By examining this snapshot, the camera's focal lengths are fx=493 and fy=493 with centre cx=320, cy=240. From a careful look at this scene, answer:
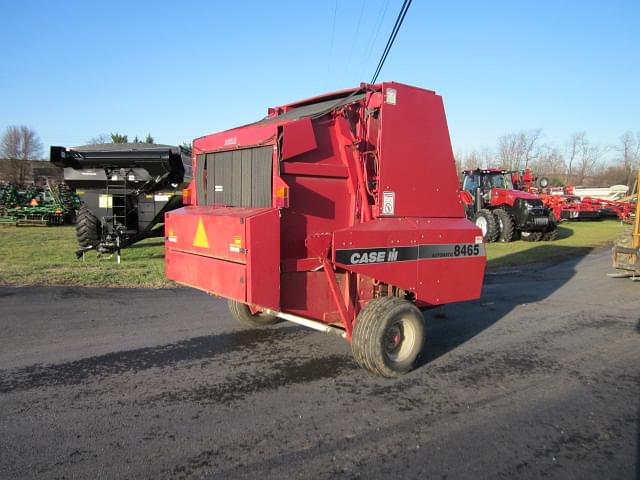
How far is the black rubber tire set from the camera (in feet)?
40.7

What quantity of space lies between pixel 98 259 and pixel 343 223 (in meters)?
8.86

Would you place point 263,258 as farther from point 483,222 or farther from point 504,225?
point 504,225

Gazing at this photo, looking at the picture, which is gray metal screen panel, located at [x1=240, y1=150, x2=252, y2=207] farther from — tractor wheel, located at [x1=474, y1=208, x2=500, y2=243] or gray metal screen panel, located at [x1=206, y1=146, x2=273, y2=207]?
tractor wheel, located at [x1=474, y1=208, x2=500, y2=243]

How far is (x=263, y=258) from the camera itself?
4.41 meters

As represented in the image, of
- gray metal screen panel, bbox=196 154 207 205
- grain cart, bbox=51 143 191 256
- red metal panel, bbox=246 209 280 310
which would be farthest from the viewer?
grain cart, bbox=51 143 191 256

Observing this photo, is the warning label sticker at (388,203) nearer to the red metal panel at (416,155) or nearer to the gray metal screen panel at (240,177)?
the red metal panel at (416,155)

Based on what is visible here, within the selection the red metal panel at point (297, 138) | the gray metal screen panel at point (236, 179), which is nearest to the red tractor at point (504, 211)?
the gray metal screen panel at point (236, 179)

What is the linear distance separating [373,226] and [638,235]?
8.11 meters

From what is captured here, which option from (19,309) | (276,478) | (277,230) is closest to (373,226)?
(277,230)

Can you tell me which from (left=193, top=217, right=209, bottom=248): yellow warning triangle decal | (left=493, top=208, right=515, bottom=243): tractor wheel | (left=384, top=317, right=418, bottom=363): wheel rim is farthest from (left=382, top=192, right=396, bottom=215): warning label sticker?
(left=493, top=208, right=515, bottom=243): tractor wheel

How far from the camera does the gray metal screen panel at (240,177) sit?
4766 mm

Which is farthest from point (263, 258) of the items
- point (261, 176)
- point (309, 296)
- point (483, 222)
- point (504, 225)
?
point (504, 225)

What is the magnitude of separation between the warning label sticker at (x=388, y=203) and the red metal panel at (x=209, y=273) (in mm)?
1585

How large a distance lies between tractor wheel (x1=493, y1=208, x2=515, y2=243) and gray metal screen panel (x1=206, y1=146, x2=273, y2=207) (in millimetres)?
15305
